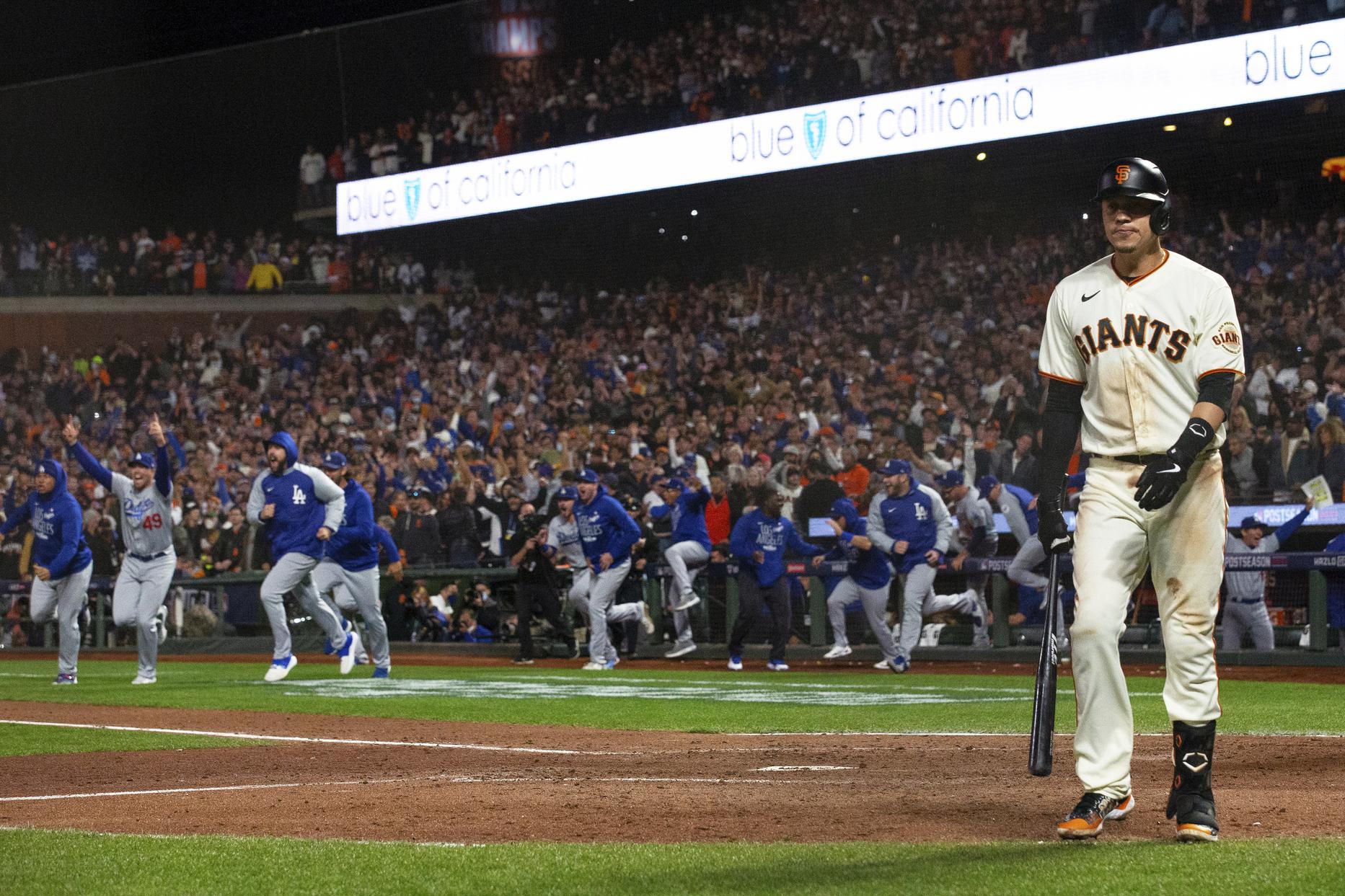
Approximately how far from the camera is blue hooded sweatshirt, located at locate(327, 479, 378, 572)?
15117 mm

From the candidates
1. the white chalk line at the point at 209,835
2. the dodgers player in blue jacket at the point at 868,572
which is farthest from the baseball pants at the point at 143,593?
the white chalk line at the point at 209,835

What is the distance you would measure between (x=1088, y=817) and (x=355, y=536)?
1117 cm

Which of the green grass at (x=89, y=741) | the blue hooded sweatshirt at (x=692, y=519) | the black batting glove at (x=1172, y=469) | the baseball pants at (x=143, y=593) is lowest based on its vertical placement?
the green grass at (x=89, y=741)

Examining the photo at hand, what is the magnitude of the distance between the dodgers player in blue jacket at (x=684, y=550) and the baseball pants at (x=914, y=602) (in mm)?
2712

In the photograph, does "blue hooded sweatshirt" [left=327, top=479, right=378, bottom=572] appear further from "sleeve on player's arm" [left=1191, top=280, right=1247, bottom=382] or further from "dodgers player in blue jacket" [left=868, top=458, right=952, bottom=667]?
"sleeve on player's arm" [left=1191, top=280, right=1247, bottom=382]

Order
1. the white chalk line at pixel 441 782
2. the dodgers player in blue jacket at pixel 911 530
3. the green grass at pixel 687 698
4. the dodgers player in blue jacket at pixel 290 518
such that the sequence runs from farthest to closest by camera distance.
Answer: the dodgers player in blue jacket at pixel 911 530 < the dodgers player in blue jacket at pixel 290 518 < the green grass at pixel 687 698 < the white chalk line at pixel 441 782

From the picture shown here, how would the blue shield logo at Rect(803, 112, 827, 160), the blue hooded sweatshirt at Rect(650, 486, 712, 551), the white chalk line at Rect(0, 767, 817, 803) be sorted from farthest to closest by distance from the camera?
the blue shield logo at Rect(803, 112, 827, 160), the blue hooded sweatshirt at Rect(650, 486, 712, 551), the white chalk line at Rect(0, 767, 817, 803)

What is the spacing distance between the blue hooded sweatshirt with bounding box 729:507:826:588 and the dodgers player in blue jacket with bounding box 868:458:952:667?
1.09 metres

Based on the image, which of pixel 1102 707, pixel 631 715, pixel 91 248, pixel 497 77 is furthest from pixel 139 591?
pixel 91 248

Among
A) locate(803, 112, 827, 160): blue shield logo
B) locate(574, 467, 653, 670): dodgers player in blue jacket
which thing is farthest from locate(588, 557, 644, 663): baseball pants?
locate(803, 112, 827, 160): blue shield logo

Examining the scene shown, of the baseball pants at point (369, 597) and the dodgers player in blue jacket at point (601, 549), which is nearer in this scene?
the baseball pants at point (369, 597)

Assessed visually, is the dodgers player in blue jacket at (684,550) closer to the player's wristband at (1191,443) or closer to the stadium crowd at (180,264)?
the player's wristband at (1191,443)

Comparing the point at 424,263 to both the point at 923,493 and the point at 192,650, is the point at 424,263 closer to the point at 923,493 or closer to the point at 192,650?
the point at 192,650

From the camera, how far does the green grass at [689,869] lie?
4.17 meters
